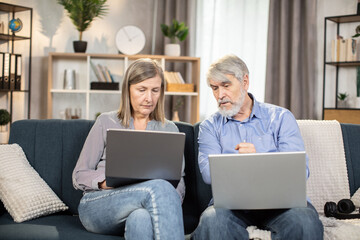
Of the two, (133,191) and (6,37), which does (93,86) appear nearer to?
(6,37)

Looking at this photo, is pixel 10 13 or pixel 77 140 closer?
pixel 77 140

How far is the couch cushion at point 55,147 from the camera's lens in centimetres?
231

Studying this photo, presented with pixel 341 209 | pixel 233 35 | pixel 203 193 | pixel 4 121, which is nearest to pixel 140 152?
pixel 203 193

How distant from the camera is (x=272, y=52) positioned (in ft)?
14.0

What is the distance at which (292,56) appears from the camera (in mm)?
4117

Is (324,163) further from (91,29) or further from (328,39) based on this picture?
(91,29)

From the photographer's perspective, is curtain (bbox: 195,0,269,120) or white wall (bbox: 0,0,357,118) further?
curtain (bbox: 195,0,269,120)

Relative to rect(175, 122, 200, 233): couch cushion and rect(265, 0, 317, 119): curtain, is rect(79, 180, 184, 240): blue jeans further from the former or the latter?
rect(265, 0, 317, 119): curtain

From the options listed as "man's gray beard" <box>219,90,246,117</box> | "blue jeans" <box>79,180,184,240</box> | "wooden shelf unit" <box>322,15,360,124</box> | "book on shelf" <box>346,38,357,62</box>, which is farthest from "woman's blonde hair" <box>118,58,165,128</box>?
"book on shelf" <box>346,38,357,62</box>

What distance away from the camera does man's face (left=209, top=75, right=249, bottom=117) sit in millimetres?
2129

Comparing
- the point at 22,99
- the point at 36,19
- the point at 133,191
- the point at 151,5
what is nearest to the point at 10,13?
the point at 36,19

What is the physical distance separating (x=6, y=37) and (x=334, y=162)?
3.02m

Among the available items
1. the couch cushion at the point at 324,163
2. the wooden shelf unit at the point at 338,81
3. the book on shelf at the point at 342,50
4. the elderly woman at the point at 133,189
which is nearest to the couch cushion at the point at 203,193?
the elderly woman at the point at 133,189

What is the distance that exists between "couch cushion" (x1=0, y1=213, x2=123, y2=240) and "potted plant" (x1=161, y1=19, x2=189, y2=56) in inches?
107
